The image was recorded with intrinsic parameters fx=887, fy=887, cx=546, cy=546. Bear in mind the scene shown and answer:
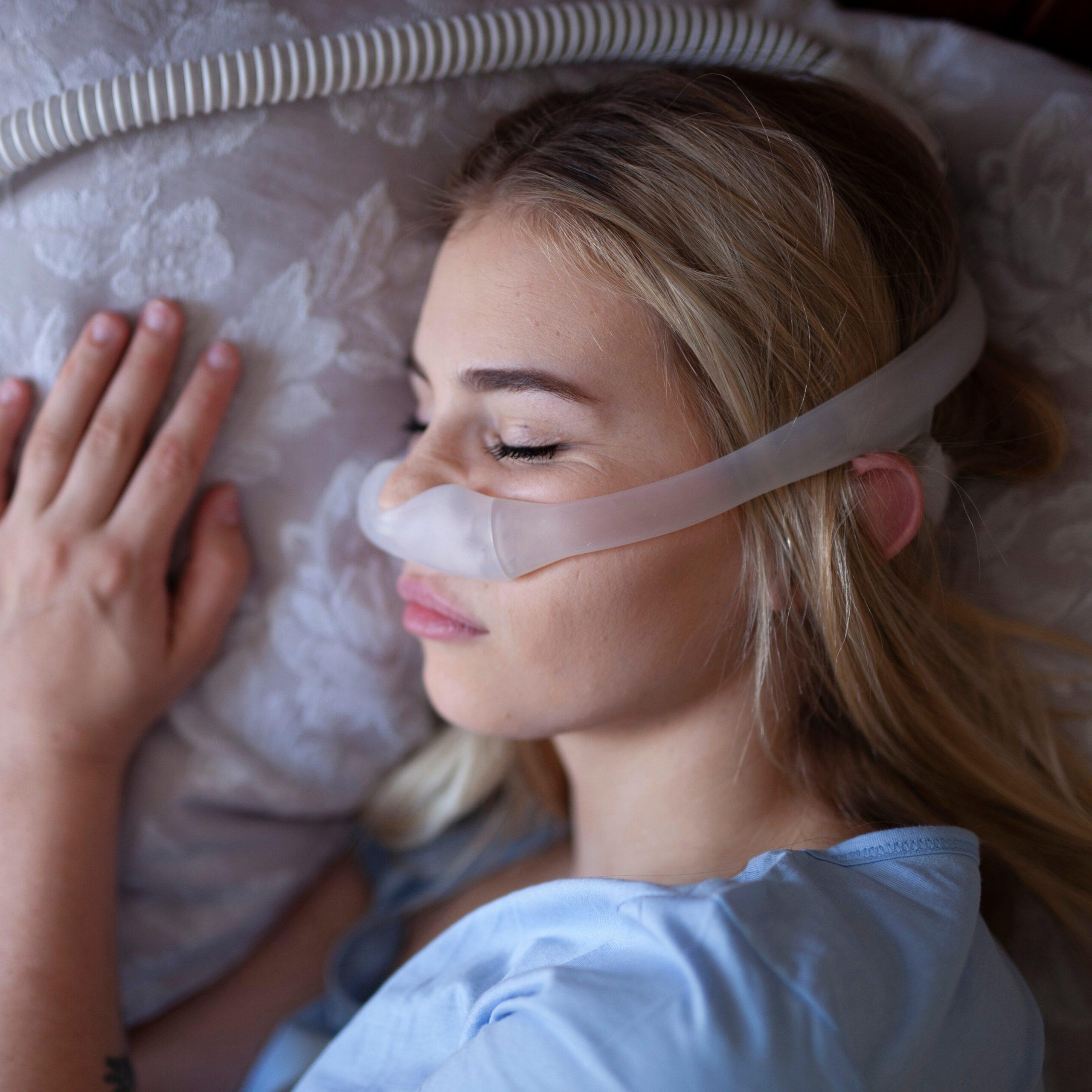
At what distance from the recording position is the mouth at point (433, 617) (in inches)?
40.3

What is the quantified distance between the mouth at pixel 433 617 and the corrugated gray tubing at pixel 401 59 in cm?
60

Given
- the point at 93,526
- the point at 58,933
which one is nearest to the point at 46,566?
the point at 93,526

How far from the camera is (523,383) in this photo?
931 millimetres

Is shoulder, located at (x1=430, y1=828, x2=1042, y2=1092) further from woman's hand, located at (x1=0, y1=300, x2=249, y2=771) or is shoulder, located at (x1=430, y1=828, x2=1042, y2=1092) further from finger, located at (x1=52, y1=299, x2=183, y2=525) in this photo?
finger, located at (x1=52, y1=299, x2=183, y2=525)

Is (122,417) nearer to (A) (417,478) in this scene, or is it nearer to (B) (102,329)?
(B) (102,329)

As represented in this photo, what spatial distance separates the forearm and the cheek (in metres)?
0.52

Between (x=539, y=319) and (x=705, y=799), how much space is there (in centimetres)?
59

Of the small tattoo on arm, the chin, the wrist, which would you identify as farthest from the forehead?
the small tattoo on arm

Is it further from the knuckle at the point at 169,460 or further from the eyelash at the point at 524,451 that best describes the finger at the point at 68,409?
the eyelash at the point at 524,451

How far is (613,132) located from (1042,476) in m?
0.68

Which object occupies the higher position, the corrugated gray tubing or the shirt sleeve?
the corrugated gray tubing

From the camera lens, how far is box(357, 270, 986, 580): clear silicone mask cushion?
35.8 inches

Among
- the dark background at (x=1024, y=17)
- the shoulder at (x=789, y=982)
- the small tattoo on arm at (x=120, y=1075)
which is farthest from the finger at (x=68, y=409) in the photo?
the dark background at (x=1024, y=17)

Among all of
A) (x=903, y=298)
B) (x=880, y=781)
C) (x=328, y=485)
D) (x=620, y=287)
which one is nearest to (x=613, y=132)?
(x=620, y=287)
